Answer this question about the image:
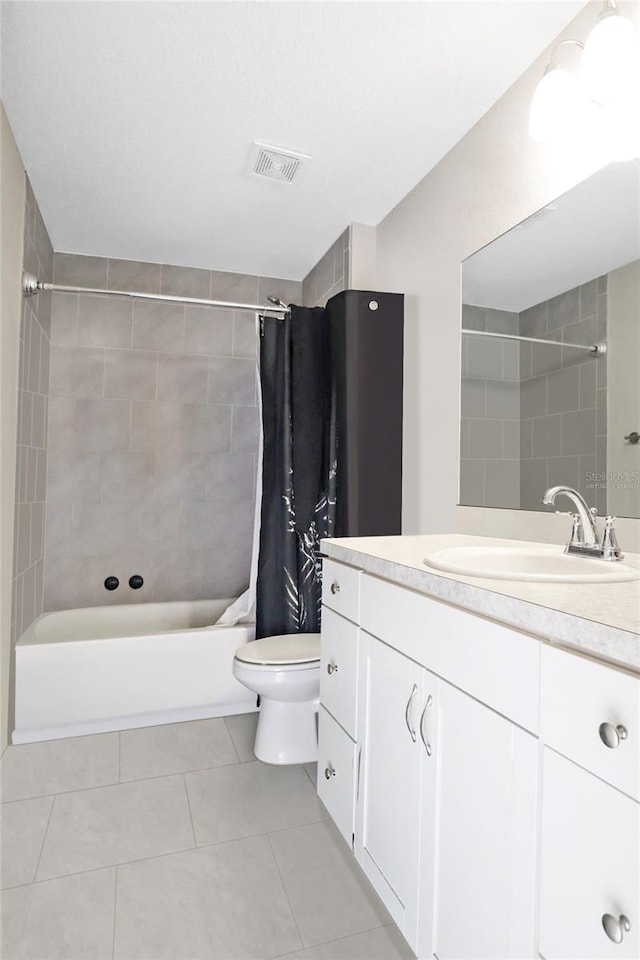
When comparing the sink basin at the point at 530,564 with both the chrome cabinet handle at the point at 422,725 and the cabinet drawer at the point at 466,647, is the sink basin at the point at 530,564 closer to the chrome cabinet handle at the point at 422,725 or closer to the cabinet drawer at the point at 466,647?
the cabinet drawer at the point at 466,647

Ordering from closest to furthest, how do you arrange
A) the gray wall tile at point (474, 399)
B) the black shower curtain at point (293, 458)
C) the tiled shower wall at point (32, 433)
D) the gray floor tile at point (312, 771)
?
the gray wall tile at point (474, 399) < the gray floor tile at point (312, 771) < the tiled shower wall at point (32, 433) < the black shower curtain at point (293, 458)

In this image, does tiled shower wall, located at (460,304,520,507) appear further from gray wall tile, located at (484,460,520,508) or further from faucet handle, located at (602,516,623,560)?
faucet handle, located at (602,516,623,560)

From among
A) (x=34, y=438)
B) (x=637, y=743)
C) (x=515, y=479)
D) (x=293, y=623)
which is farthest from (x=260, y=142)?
(x=637, y=743)

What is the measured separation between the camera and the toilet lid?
6.93 ft

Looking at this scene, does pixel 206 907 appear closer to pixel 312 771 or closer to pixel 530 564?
pixel 312 771

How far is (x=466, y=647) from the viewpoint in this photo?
3.24 feet

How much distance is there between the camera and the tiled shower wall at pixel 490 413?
5.73ft

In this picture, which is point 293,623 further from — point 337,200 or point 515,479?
point 337,200

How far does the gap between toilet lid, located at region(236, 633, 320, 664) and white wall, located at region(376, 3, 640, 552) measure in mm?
633

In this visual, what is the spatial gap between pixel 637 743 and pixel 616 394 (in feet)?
3.19

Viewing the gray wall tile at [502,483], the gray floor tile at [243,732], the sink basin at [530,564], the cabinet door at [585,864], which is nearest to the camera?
the cabinet door at [585,864]

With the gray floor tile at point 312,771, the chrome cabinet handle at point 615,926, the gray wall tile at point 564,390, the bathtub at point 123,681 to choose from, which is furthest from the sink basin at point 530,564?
the bathtub at point 123,681

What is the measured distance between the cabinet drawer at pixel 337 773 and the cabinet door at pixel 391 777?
0.22 ft

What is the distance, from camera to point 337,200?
2420 mm
